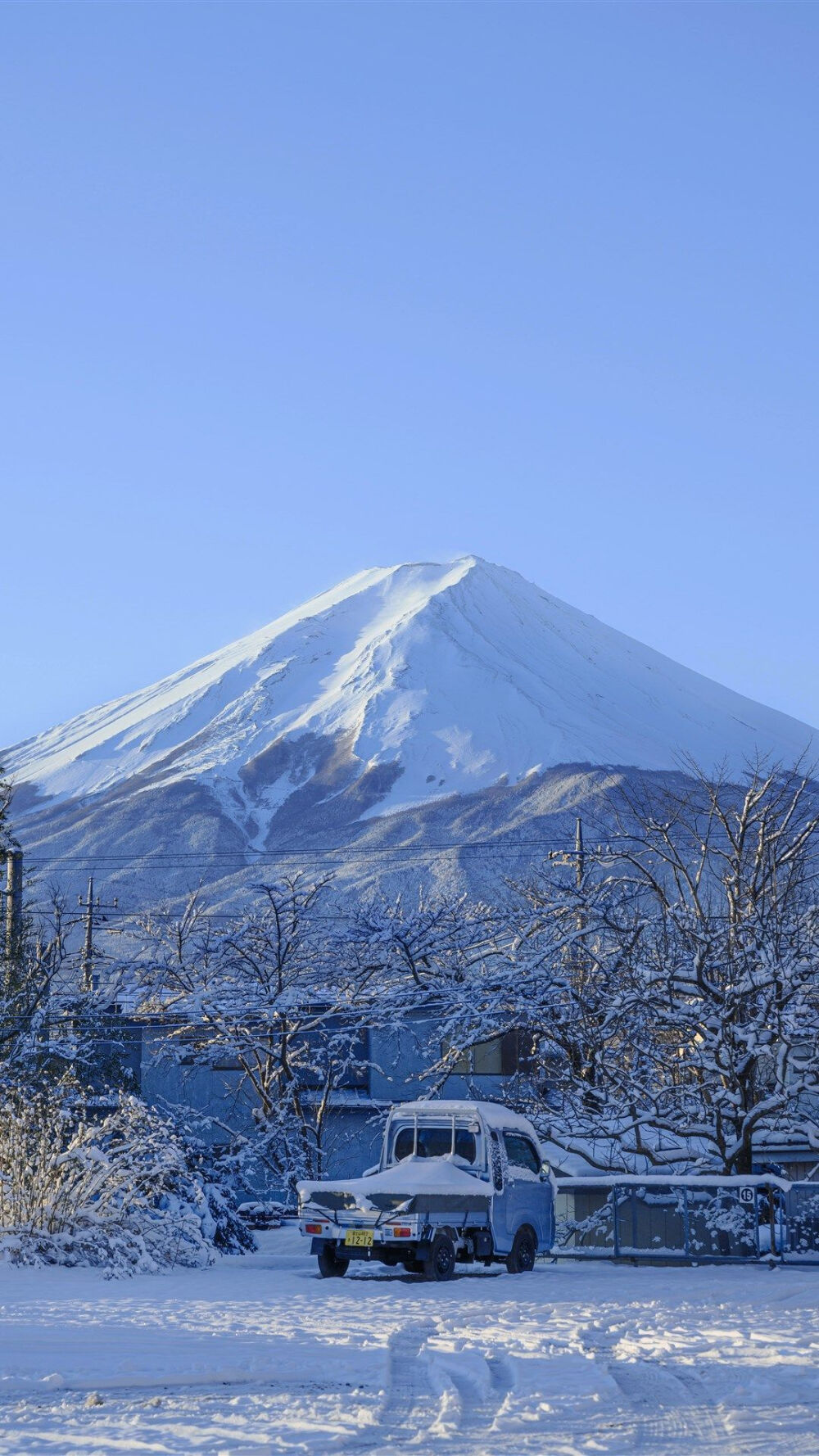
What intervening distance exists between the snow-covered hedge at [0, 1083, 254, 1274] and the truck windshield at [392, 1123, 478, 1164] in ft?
7.95

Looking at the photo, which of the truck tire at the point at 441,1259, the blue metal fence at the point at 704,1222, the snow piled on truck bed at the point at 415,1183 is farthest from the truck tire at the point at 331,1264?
the blue metal fence at the point at 704,1222

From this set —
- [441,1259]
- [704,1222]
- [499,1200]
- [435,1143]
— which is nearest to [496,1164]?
[499,1200]

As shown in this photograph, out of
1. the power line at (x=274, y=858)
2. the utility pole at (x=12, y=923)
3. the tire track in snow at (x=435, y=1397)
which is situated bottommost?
the tire track in snow at (x=435, y=1397)

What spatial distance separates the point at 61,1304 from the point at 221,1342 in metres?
3.00

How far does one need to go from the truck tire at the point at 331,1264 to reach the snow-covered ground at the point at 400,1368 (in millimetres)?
1435

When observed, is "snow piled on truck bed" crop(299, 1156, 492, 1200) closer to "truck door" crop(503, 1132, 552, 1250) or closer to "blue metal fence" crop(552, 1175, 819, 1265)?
"truck door" crop(503, 1132, 552, 1250)

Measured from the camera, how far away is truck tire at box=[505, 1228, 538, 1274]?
1909 cm

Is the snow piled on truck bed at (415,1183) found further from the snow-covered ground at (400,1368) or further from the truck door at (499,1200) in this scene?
the snow-covered ground at (400,1368)

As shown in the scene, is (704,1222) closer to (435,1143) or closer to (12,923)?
(435,1143)

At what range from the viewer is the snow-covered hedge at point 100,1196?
17.5m

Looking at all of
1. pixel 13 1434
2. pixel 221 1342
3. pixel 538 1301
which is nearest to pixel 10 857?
pixel 538 1301

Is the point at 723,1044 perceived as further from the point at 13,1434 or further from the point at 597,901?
the point at 13,1434

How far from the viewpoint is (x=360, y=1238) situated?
17906 mm

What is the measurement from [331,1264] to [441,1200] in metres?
1.51
